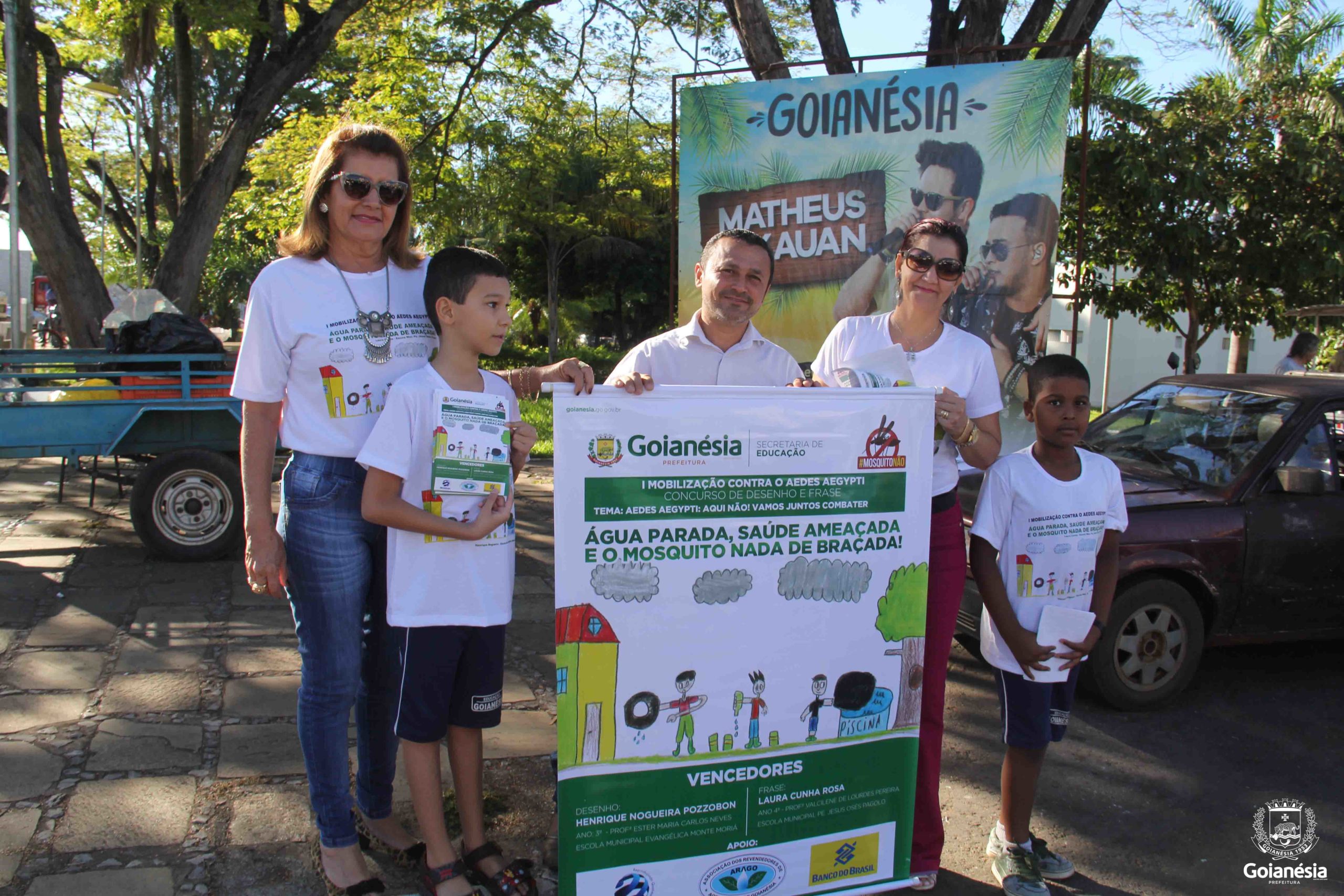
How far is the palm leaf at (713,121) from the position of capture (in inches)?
245

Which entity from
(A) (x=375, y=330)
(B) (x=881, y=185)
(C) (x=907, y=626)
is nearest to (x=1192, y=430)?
(B) (x=881, y=185)

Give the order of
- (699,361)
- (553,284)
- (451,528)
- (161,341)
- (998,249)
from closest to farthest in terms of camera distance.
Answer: (451,528)
(699,361)
(998,249)
(161,341)
(553,284)

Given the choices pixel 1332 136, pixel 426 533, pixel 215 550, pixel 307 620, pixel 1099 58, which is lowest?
pixel 215 550

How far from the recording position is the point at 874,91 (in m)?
6.00

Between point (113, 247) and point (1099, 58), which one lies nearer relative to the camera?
point (1099, 58)

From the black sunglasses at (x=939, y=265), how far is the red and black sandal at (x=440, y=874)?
2.20 meters

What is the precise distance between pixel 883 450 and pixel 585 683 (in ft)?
3.40

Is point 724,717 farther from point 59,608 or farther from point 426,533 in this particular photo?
point 59,608

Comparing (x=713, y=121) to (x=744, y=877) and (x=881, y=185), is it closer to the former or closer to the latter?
(x=881, y=185)

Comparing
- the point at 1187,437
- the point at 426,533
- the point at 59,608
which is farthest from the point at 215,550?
the point at 1187,437

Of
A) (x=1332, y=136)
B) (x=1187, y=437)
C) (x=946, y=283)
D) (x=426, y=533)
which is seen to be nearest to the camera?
(x=426, y=533)

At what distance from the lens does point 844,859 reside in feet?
9.20

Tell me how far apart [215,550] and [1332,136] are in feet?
40.2

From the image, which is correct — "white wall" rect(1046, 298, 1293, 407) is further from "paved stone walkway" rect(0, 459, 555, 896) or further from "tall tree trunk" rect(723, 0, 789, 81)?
"paved stone walkway" rect(0, 459, 555, 896)
